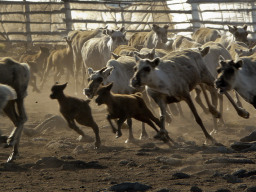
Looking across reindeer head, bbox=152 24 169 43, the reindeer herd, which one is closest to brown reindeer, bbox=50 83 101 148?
the reindeer herd

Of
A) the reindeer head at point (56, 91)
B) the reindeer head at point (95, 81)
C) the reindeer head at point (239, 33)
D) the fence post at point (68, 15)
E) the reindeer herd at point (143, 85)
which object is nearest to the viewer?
the reindeer herd at point (143, 85)

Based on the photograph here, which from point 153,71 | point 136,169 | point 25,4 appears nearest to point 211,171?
point 136,169

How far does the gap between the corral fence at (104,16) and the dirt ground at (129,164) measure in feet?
55.7

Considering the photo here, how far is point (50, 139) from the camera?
13.1m

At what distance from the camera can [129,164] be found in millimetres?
9734

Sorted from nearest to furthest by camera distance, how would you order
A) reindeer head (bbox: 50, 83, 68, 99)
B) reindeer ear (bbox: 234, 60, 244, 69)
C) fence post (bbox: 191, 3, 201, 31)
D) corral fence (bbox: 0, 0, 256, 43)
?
reindeer ear (bbox: 234, 60, 244, 69)
reindeer head (bbox: 50, 83, 68, 99)
corral fence (bbox: 0, 0, 256, 43)
fence post (bbox: 191, 3, 201, 31)

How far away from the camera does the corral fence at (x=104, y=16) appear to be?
99.4 ft

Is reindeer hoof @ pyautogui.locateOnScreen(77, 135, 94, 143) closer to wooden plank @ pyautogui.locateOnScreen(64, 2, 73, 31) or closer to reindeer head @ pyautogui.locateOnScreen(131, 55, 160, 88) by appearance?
reindeer head @ pyautogui.locateOnScreen(131, 55, 160, 88)

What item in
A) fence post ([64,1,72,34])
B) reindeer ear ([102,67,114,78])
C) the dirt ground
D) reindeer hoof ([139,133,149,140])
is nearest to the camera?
the dirt ground

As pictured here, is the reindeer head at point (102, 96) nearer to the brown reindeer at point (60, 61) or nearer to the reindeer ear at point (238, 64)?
the reindeer ear at point (238, 64)

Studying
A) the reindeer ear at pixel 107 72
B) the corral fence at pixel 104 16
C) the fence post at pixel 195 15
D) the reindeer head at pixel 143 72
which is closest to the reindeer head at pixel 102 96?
the reindeer head at pixel 143 72

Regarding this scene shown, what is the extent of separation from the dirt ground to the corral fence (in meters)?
17.0

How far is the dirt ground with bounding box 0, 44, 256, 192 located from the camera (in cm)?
840

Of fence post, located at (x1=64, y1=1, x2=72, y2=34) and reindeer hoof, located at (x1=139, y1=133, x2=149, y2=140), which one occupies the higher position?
fence post, located at (x1=64, y1=1, x2=72, y2=34)
